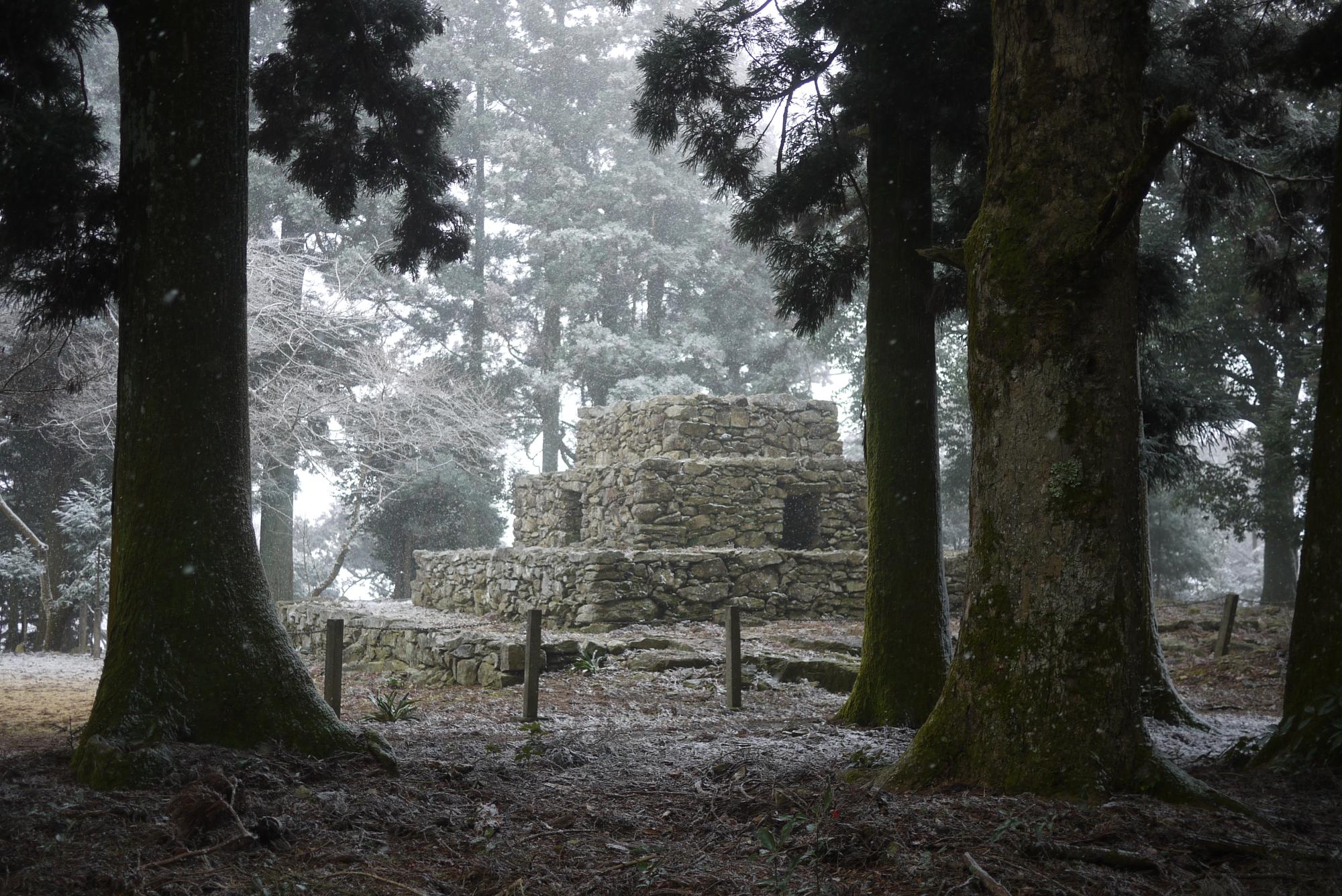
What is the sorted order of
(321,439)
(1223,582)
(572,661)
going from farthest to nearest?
(1223,582)
(321,439)
(572,661)

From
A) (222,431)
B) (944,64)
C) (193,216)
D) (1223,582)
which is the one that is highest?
(944,64)

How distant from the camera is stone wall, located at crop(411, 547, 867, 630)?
38.8 feet

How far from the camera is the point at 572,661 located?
9719 millimetres

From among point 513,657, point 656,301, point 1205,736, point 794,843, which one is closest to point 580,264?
point 656,301

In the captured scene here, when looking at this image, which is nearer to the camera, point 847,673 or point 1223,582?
point 847,673

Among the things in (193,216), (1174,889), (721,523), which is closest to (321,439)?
(721,523)

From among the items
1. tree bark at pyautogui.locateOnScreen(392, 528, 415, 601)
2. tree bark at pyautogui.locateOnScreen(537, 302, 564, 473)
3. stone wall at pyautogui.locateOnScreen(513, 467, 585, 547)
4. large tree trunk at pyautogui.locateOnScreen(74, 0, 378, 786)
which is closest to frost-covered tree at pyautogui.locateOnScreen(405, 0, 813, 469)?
tree bark at pyautogui.locateOnScreen(537, 302, 564, 473)

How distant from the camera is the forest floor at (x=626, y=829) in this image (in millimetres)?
2955

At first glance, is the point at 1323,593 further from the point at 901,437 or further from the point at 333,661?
the point at 333,661

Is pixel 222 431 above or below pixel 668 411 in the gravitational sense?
below

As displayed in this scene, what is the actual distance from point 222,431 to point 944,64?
17.3 feet

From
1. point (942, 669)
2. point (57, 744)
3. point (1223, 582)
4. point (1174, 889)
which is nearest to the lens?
point (1174, 889)

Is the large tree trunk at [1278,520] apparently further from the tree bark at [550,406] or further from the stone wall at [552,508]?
the tree bark at [550,406]

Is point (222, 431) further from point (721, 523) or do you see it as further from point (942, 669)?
point (721, 523)
